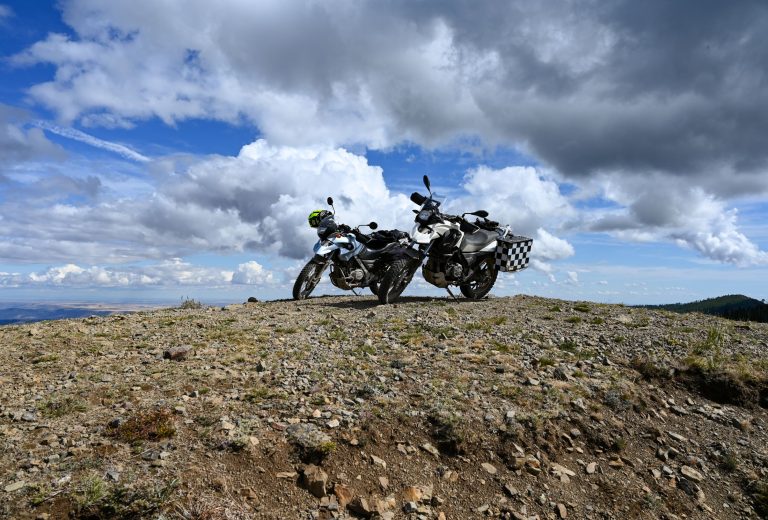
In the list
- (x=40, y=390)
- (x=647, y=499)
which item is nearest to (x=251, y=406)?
(x=40, y=390)

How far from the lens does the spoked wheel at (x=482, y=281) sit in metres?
16.4

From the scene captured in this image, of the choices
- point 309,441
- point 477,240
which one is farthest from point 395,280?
point 309,441

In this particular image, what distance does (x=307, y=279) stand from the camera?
15.4m

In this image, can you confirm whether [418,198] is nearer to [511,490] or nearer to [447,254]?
[447,254]

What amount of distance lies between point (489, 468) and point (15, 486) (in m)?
4.82

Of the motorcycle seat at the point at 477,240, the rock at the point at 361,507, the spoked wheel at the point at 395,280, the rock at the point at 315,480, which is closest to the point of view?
the rock at the point at 361,507

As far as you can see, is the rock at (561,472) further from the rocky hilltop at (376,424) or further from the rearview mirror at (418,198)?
the rearview mirror at (418,198)

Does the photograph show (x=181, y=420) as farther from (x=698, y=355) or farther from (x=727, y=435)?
(x=698, y=355)

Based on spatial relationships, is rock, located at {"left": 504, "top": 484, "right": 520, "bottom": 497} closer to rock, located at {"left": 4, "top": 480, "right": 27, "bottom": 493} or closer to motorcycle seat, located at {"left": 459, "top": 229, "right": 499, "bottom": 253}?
rock, located at {"left": 4, "top": 480, "right": 27, "bottom": 493}

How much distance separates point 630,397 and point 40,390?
857cm

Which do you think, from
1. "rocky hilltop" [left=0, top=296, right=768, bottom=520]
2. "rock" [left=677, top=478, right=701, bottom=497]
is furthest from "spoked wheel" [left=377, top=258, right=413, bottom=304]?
"rock" [left=677, top=478, right=701, bottom=497]

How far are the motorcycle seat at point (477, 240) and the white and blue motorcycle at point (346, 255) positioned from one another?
6.17ft

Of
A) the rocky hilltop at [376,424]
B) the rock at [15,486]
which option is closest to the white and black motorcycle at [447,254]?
the rocky hilltop at [376,424]

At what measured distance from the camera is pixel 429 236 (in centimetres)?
1441
